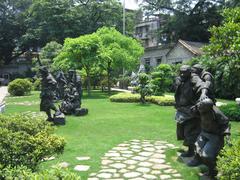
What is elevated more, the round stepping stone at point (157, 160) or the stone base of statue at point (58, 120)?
the stone base of statue at point (58, 120)

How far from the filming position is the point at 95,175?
6270mm

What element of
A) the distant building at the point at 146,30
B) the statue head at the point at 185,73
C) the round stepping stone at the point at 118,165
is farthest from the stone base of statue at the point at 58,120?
the distant building at the point at 146,30

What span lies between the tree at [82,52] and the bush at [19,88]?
3727 millimetres

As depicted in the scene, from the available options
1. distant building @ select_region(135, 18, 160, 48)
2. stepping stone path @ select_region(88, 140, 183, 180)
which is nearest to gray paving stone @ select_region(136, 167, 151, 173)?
stepping stone path @ select_region(88, 140, 183, 180)

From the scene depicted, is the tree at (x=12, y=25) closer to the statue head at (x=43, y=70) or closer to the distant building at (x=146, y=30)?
the distant building at (x=146, y=30)

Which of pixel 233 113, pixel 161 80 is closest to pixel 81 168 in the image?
pixel 233 113

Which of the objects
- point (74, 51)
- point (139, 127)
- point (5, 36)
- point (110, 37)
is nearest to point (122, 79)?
point (110, 37)

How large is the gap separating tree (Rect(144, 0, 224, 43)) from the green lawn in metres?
21.7

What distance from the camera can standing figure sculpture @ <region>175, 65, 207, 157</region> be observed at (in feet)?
23.4

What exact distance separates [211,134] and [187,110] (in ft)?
4.42

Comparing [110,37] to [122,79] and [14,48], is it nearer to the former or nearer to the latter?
[122,79]

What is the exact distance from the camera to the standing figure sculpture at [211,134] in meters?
5.75

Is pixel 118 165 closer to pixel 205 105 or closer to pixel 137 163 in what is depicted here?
pixel 137 163

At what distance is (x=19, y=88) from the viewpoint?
82.5ft
